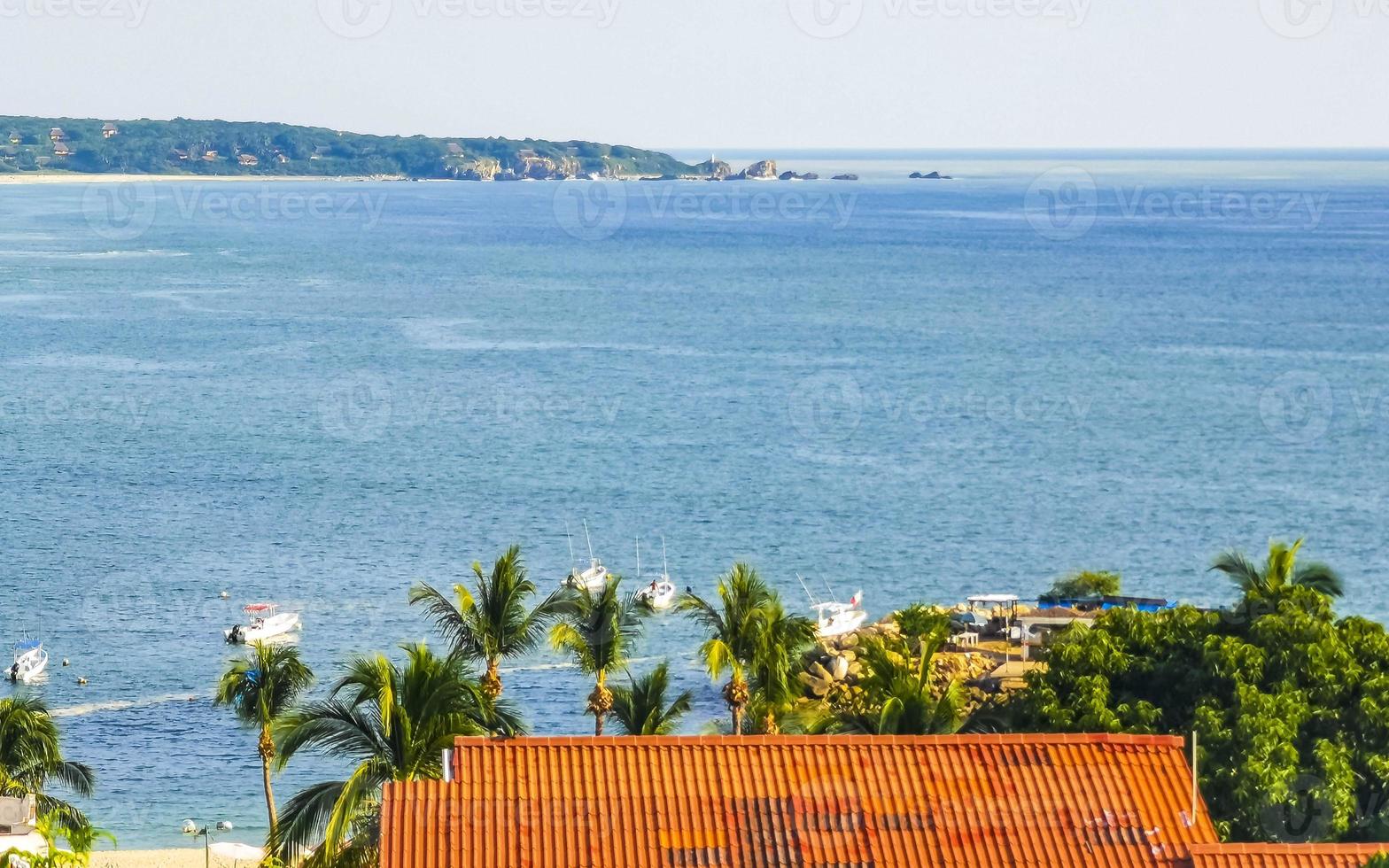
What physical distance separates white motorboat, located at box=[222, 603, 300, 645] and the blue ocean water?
88cm

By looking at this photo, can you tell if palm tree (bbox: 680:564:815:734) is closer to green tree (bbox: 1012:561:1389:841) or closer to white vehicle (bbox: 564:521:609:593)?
green tree (bbox: 1012:561:1389:841)

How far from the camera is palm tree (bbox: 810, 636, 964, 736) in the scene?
27062 mm

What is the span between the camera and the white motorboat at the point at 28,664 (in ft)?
174

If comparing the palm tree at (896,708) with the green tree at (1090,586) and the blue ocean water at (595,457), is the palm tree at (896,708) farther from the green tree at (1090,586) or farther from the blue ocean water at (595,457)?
the green tree at (1090,586)

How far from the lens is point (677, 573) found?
6769 cm

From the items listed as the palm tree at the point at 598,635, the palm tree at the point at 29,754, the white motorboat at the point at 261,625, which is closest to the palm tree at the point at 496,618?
the palm tree at the point at 598,635

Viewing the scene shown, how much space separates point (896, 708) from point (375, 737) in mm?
7720

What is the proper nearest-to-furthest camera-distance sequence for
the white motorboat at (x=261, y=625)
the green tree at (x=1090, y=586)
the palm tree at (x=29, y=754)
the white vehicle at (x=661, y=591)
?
the palm tree at (x=29, y=754)
the green tree at (x=1090, y=586)
the white motorboat at (x=261, y=625)
the white vehicle at (x=661, y=591)

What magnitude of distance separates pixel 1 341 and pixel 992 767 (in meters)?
115

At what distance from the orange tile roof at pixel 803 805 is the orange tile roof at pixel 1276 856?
321 millimetres

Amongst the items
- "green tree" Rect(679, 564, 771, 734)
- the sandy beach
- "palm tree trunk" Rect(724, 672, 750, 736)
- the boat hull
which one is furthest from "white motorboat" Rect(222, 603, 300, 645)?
"green tree" Rect(679, 564, 771, 734)

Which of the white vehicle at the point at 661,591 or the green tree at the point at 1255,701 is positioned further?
the white vehicle at the point at 661,591

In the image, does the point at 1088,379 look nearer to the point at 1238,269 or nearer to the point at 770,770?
the point at 1238,269

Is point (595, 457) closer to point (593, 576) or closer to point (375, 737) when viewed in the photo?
point (593, 576)
